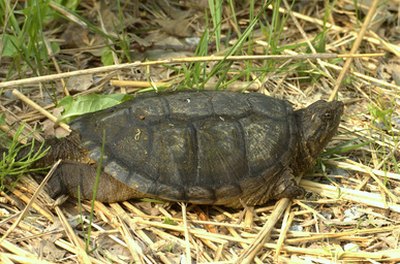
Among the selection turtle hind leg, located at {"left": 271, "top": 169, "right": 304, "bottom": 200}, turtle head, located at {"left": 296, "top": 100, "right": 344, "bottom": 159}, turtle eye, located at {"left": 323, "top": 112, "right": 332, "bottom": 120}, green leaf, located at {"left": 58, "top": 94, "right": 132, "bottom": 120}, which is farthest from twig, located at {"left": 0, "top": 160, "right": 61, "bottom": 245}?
turtle eye, located at {"left": 323, "top": 112, "right": 332, "bottom": 120}

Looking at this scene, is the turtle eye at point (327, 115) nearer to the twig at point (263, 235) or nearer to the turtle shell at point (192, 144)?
the turtle shell at point (192, 144)

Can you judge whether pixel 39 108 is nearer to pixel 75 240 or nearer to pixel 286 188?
pixel 75 240

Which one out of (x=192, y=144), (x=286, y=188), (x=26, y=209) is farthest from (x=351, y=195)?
(x=26, y=209)

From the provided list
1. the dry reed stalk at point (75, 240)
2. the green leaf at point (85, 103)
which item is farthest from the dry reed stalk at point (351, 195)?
the dry reed stalk at point (75, 240)

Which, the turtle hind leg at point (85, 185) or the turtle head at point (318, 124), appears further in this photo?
the turtle head at point (318, 124)

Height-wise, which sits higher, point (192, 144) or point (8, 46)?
point (8, 46)

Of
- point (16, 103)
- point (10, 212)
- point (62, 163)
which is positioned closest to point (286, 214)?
point (62, 163)

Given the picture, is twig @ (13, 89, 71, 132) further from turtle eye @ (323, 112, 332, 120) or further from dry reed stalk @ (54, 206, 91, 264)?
turtle eye @ (323, 112, 332, 120)
